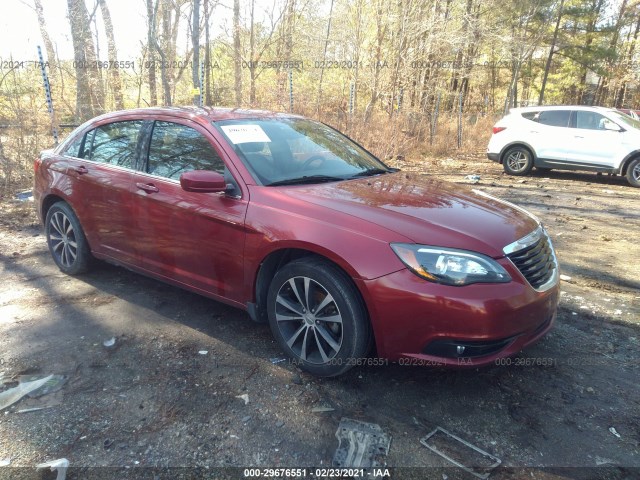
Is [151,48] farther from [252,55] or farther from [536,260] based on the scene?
[536,260]

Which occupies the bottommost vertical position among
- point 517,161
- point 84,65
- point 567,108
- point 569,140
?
point 517,161

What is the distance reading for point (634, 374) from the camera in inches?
113

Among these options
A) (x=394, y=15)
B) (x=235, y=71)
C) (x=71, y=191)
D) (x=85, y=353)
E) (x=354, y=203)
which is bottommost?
(x=85, y=353)

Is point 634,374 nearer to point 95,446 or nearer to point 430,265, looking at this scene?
point 430,265

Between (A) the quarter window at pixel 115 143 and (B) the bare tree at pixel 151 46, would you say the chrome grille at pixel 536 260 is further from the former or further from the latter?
(B) the bare tree at pixel 151 46

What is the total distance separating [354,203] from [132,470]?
71.7 inches

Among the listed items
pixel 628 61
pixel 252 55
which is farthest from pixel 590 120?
pixel 628 61

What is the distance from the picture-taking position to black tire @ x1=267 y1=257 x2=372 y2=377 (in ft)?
8.30

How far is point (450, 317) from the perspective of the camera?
2.29 meters

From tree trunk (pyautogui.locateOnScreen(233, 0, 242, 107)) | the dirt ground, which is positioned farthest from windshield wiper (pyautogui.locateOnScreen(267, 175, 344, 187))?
tree trunk (pyautogui.locateOnScreen(233, 0, 242, 107))

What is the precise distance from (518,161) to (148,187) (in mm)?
10277

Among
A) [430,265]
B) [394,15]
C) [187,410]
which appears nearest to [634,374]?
[430,265]

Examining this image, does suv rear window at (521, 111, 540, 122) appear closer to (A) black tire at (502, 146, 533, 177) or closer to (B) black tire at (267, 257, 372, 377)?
(A) black tire at (502, 146, 533, 177)

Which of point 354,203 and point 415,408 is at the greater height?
point 354,203
